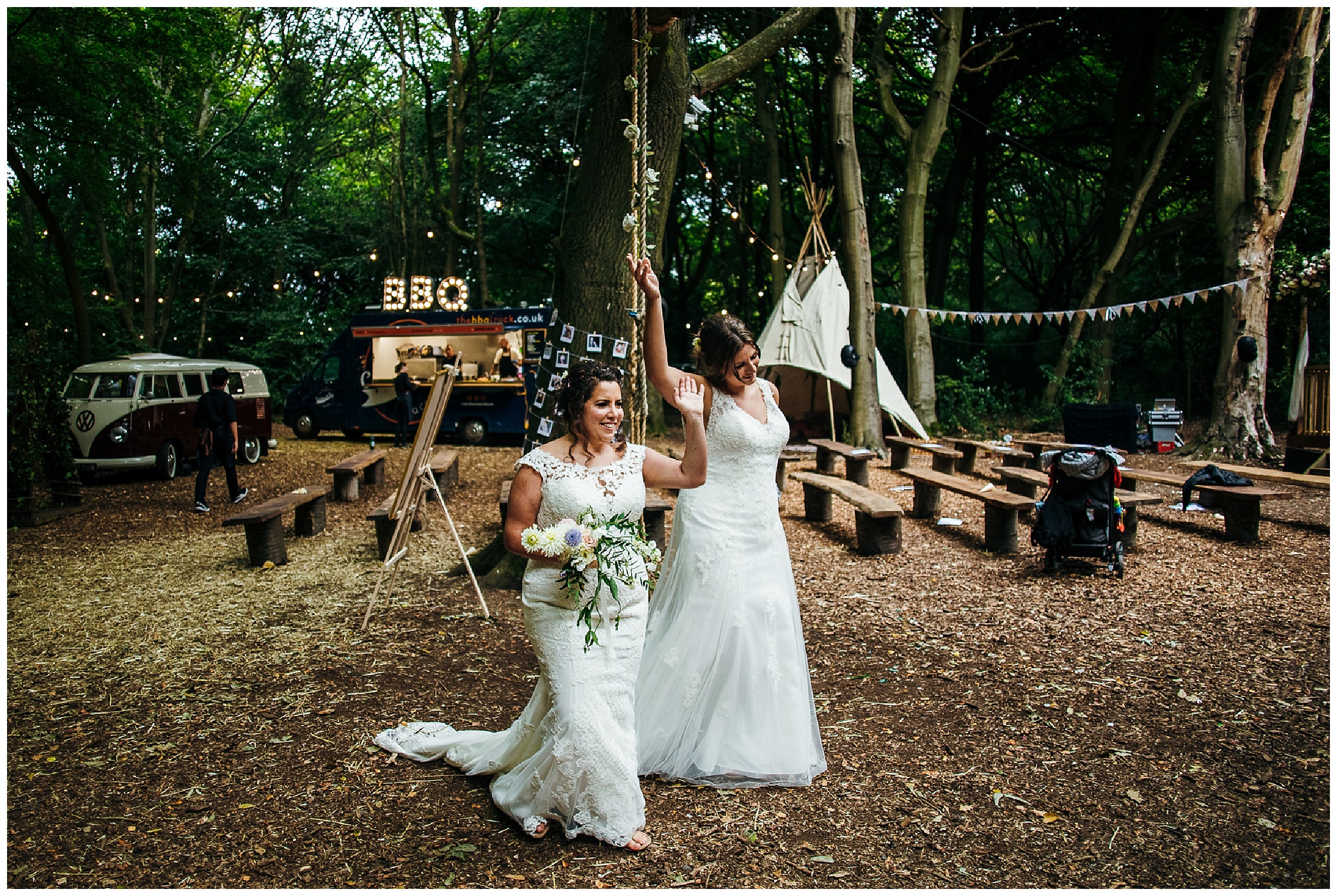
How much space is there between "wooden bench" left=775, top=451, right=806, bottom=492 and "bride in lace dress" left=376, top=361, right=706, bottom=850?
21.8 ft

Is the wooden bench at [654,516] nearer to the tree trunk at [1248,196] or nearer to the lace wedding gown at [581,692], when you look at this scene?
the lace wedding gown at [581,692]

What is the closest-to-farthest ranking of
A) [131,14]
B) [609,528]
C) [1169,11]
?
[609,528] → [131,14] → [1169,11]

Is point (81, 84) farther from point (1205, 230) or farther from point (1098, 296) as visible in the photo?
point (1205, 230)

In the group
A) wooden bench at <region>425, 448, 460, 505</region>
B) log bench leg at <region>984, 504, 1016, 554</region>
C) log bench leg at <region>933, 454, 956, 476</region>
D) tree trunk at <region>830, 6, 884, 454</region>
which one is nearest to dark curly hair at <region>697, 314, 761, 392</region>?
log bench leg at <region>984, 504, 1016, 554</region>

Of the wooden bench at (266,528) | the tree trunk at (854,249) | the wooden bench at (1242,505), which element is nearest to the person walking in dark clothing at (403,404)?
the tree trunk at (854,249)

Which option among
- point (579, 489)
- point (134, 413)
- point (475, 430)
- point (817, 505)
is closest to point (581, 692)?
point (579, 489)

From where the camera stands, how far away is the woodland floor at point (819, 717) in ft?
10.0

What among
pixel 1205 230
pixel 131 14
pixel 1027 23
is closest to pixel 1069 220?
pixel 1205 230

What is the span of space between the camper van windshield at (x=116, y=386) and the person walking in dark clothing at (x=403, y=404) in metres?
4.69

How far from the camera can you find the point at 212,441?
10.6 metres

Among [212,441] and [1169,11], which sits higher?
[1169,11]

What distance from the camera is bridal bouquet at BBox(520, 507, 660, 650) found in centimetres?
306

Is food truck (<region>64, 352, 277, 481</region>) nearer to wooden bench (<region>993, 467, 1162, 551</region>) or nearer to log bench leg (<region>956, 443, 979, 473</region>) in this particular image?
wooden bench (<region>993, 467, 1162, 551</region>)

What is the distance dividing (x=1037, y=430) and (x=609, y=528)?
17.2 meters
